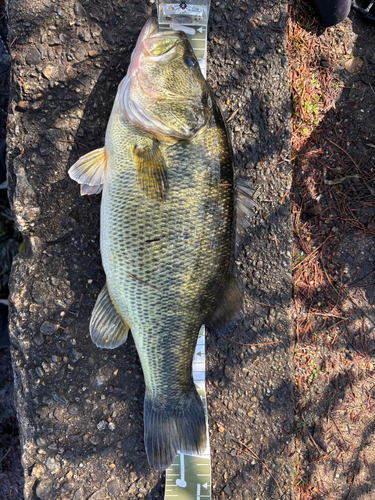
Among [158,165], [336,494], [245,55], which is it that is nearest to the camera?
[158,165]

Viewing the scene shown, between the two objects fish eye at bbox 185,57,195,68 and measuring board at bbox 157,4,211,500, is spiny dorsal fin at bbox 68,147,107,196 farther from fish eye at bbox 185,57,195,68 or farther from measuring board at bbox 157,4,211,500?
measuring board at bbox 157,4,211,500

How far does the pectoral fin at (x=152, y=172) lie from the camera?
6.24 ft

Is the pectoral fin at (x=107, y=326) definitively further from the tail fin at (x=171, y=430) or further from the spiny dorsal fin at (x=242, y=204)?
the spiny dorsal fin at (x=242, y=204)

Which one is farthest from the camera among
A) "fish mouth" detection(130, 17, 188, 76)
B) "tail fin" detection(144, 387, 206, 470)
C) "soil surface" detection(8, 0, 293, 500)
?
"soil surface" detection(8, 0, 293, 500)

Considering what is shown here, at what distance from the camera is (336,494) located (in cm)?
289

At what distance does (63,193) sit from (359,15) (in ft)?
10.9

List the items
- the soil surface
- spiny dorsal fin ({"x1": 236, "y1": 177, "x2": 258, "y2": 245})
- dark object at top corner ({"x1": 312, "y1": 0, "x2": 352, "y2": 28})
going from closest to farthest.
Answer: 1. spiny dorsal fin ({"x1": 236, "y1": 177, "x2": 258, "y2": 245})
2. the soil surface
3. dark object at top corner ({"x1": 312, "y1": 0, "x2": 352, "y2": 28})

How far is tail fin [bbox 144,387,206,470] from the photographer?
2.24 m

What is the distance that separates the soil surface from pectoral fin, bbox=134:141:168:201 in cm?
70

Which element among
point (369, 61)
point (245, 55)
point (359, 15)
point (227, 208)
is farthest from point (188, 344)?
point (359, 15)

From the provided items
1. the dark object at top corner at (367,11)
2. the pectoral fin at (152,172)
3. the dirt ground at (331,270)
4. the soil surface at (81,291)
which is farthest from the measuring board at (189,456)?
the dark object at top corner at (367,11)

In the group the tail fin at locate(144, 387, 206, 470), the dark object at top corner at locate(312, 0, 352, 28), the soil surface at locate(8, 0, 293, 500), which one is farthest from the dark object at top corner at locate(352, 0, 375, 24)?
the tail fin at locate(144, 387, 206, 470)

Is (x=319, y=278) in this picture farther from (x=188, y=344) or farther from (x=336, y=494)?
(x=336, y=494)

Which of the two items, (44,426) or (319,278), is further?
(319,278)
